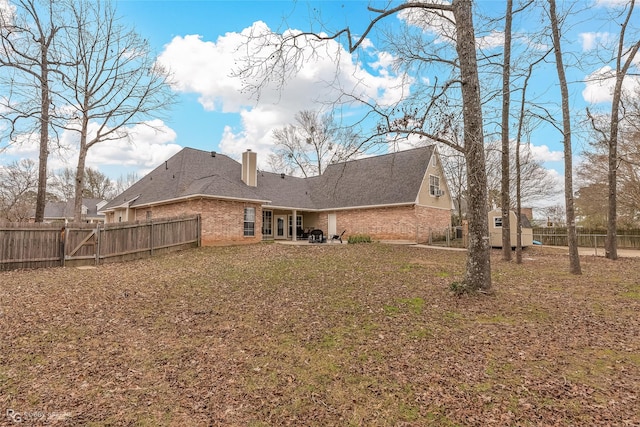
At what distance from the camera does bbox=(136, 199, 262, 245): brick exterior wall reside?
16.1 metres

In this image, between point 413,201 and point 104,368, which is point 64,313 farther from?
point 413,201

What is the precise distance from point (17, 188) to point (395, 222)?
106ft

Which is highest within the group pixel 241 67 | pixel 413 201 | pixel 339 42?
pixel 339 42

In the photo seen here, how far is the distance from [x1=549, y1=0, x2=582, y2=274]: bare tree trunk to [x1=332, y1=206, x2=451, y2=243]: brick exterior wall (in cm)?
1030

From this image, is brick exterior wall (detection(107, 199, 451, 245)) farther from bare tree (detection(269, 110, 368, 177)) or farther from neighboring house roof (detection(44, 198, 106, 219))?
neighboring house roof (detection(44, 198, 106, 219))

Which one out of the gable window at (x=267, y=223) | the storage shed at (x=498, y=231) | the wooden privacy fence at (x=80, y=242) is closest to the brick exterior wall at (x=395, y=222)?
the storage shed at (x=498, y=231)

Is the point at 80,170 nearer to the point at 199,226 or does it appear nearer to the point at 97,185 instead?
the point at 199,226

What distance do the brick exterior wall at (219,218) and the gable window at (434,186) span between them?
489 inches

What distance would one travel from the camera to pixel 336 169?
2636cm

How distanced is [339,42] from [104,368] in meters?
7.14

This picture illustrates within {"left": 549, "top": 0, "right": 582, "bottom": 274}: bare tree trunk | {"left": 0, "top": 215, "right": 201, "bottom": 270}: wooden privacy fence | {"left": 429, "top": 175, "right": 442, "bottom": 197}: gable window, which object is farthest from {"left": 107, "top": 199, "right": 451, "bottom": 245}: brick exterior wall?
{"left": 549, "top": 0, "right": 582, "bottom": 274}: bare tree trunk

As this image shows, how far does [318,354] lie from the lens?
13.3 ft

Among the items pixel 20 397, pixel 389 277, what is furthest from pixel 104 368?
pixel 389 277

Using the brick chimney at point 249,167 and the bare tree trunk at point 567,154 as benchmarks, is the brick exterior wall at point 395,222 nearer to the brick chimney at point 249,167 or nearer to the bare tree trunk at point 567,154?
the brick chimney at point 249,167
